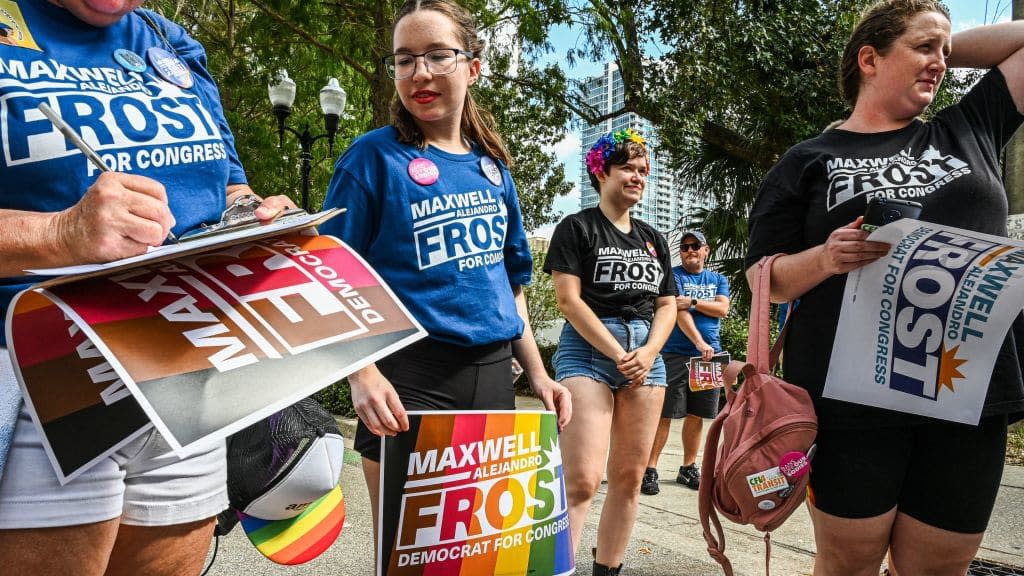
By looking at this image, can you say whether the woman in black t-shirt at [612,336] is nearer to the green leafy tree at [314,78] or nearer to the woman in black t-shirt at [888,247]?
the woman in black t-shirt at [888,247]

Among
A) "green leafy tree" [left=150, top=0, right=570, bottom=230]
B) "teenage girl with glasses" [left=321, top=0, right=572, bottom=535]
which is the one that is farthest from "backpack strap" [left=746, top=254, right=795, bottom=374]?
"green leafy tree" [left=150, top=0, right=570, bottom=230]

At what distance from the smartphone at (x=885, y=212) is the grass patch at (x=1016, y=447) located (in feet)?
18.7

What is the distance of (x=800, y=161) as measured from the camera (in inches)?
77.8

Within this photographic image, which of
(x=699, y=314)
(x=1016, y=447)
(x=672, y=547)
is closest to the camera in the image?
(x=672, y=547)

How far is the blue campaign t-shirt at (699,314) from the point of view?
585 centimetres

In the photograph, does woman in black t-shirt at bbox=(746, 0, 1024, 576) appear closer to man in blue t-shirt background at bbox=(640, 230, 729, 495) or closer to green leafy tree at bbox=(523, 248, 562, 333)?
man in blue t-shirt background at bbox=(640, 230, 729, 495)

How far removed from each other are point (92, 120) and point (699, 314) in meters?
5.54

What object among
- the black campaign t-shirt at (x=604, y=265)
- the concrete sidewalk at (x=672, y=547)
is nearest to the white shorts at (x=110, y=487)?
the black campaign t-shirt at (x=604, y=265)

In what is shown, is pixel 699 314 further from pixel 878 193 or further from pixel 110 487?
pixel 110 487

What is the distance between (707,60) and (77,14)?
30.9 feet

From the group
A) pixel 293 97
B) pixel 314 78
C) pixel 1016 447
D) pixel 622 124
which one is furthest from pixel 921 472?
pixel 314 78

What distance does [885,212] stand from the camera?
1.67 meters

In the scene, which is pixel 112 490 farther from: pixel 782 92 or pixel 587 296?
pixel 782 92

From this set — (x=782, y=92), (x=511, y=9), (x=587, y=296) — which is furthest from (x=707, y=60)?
(x=587, y=296)
